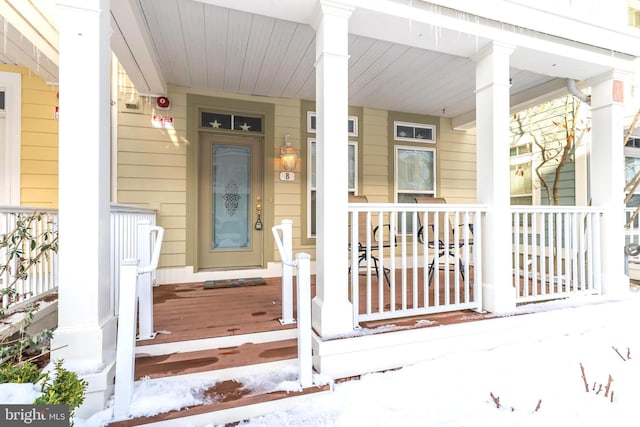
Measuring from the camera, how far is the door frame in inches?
150

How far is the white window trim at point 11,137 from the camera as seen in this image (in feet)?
10.9

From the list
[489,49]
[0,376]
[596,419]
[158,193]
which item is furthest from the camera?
[158,193]

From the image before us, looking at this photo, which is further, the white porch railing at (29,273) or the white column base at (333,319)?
the white porch railing at (29,273)

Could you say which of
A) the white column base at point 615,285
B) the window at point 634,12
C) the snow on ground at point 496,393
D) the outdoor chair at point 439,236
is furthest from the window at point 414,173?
the window at point 634,12

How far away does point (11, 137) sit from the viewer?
3352 millimetres

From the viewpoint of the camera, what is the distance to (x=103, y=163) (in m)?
1.77

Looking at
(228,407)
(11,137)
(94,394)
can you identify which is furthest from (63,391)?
(11,137)

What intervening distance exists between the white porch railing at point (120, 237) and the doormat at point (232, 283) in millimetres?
975

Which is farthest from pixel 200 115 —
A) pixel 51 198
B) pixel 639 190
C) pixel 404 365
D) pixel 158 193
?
pixel 639 190

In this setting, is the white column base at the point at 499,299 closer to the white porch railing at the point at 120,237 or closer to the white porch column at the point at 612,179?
the white porch column at the point at 612,179

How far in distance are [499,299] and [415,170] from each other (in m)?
2.68

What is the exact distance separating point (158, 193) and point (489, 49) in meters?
3.74

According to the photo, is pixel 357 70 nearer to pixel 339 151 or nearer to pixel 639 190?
pixel 339 151

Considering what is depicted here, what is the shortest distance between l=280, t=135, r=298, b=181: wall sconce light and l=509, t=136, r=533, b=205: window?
3991 millimetres
